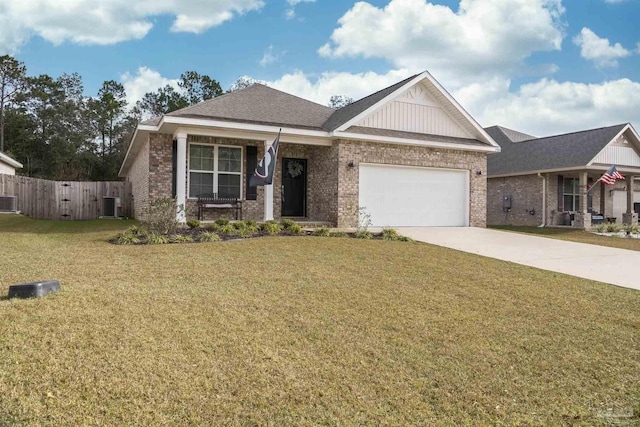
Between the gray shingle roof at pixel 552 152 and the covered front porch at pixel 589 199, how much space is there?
765mm

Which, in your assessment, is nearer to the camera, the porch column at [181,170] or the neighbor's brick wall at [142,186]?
the porch column at [181,170]

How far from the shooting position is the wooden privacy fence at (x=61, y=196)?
1744 cm

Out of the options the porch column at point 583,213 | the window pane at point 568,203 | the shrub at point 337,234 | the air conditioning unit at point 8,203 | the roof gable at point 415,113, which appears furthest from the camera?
the window pane at point 568,203

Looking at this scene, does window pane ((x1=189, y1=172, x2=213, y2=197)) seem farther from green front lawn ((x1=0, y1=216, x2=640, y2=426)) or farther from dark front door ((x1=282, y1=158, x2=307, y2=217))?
green front lawn ((x1=0, y1=216, x2=640, y2=426))

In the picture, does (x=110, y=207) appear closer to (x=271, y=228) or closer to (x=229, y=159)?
(x=229, y=159)

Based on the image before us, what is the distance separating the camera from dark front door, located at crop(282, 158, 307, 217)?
49.1 ft

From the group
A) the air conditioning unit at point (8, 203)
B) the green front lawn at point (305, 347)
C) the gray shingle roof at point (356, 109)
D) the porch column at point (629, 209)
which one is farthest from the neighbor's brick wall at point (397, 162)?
the air conditioning unit at point (8, 203)

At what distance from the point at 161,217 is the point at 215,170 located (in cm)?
390

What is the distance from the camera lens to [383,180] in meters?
14.5

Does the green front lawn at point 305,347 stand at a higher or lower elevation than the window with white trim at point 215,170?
lower

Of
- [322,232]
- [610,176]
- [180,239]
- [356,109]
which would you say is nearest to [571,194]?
[610,176]

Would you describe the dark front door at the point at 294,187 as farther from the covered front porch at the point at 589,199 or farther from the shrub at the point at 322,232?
the covered front porch at the point at 589,199

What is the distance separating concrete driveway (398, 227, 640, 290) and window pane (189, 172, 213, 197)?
20.2ft

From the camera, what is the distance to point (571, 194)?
21.2m
